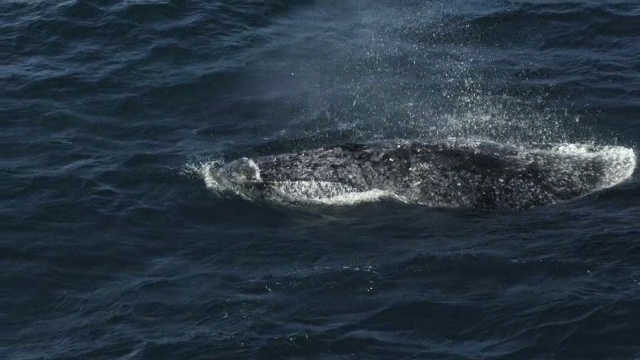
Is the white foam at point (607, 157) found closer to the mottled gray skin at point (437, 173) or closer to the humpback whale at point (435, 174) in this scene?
the humpback whale at point (435, 174)

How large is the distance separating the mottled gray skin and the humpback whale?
23 millimetres

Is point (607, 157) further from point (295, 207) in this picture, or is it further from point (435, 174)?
point (295, 207)

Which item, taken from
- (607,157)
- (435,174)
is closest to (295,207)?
(435,174)

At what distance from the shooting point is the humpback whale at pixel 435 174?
2530 centimetres

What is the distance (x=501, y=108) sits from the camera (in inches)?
1188

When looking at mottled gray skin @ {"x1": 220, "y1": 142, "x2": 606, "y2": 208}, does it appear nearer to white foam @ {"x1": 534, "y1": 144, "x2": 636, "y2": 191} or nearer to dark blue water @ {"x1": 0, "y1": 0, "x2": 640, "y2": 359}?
white foam @ {"x1": 534, "y1": 144, "x2": 636, "y2": 191}

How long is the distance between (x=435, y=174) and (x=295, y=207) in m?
3.44

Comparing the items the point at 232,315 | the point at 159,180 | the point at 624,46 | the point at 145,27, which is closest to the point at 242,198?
the point at 159,180

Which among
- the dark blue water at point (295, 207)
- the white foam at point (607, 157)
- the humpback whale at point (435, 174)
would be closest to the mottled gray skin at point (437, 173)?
the humpback whale at point (435, 174)

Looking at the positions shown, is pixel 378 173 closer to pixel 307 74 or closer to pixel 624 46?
pixel 307 74

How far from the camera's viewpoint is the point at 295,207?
25.7 m

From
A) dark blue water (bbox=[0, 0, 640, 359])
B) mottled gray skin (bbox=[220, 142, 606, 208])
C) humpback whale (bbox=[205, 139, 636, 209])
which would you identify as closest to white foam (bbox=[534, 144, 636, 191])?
humpback whale (bbox=[205, 139, 636, 209])

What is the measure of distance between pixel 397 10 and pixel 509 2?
12.4 feet

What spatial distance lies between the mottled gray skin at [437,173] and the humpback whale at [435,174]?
23 mm
